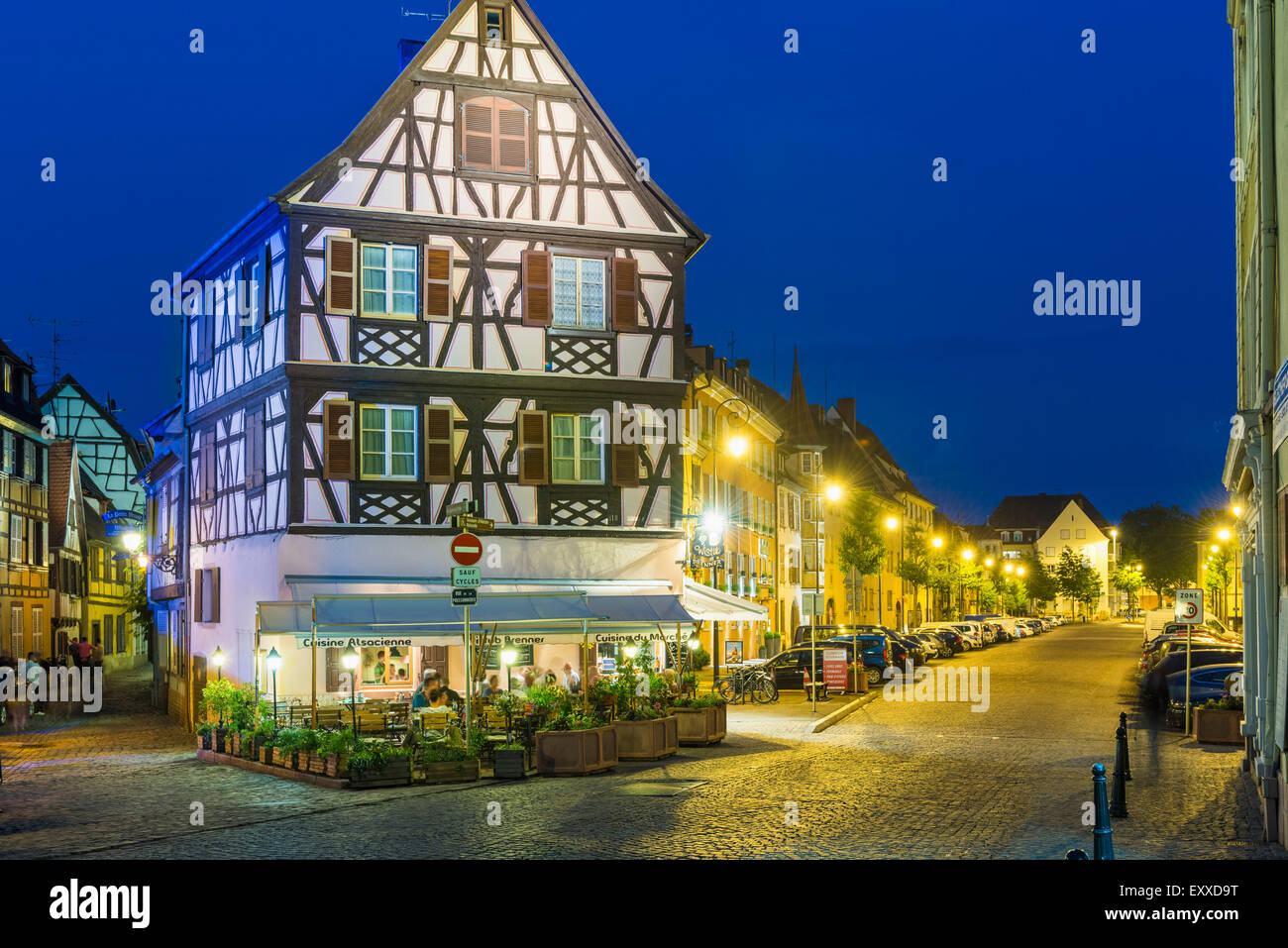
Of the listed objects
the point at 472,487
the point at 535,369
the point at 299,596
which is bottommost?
the point at 299,596

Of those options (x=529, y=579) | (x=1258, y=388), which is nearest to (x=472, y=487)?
(x=529, y=579)

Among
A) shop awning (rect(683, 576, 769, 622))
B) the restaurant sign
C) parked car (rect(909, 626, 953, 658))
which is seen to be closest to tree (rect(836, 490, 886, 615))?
parked car (rect(909, 626, 953, 658))

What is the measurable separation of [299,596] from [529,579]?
458cm

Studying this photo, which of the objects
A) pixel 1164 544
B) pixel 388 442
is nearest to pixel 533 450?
pixel 388 442

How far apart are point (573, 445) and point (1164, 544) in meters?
98.6

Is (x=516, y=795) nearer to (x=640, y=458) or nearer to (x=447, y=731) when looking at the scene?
(x=447, y=731)

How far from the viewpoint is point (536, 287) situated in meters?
28.6

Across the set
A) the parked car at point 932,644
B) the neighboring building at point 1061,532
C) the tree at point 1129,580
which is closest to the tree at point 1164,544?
the tree at point 1129,580

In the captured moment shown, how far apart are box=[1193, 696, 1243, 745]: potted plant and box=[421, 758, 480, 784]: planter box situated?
1281 cm

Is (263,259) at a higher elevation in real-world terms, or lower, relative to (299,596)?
higher

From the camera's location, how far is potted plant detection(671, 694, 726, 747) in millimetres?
23594

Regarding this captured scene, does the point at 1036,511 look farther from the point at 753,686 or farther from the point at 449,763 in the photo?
the point at 449,763

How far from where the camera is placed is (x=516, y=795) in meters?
17.5

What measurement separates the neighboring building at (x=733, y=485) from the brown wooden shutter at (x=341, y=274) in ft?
43.2
